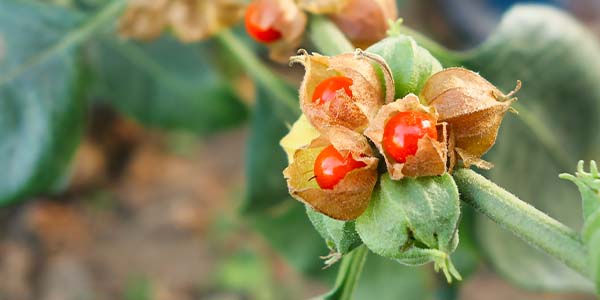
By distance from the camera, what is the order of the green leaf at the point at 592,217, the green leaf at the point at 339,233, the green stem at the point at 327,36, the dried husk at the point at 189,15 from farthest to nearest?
the dried husk at the point at 189,15 < the green stem at the point at 327,36 < the green leaf at the point at 339,233 < the green leaf at the point at 592,217

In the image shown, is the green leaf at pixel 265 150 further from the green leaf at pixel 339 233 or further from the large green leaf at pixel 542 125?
the green leaf at pixel 339 233

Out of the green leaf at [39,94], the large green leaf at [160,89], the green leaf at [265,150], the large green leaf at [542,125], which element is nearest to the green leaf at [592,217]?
the large green leaf at [542,125]

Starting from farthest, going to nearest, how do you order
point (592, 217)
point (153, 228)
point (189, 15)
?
point (153, 228)
point (189, 15)
point (592, 217)

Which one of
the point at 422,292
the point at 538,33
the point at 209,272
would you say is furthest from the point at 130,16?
the point at 209,272

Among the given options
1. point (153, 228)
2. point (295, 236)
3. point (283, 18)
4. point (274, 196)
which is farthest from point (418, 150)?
point (153, 228)

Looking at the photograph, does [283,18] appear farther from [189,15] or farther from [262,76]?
[262,76]

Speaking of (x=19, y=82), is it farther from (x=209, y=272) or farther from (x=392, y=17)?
(x=209, y=272)

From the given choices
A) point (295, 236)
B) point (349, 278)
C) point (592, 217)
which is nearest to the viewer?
point (592, 217)
